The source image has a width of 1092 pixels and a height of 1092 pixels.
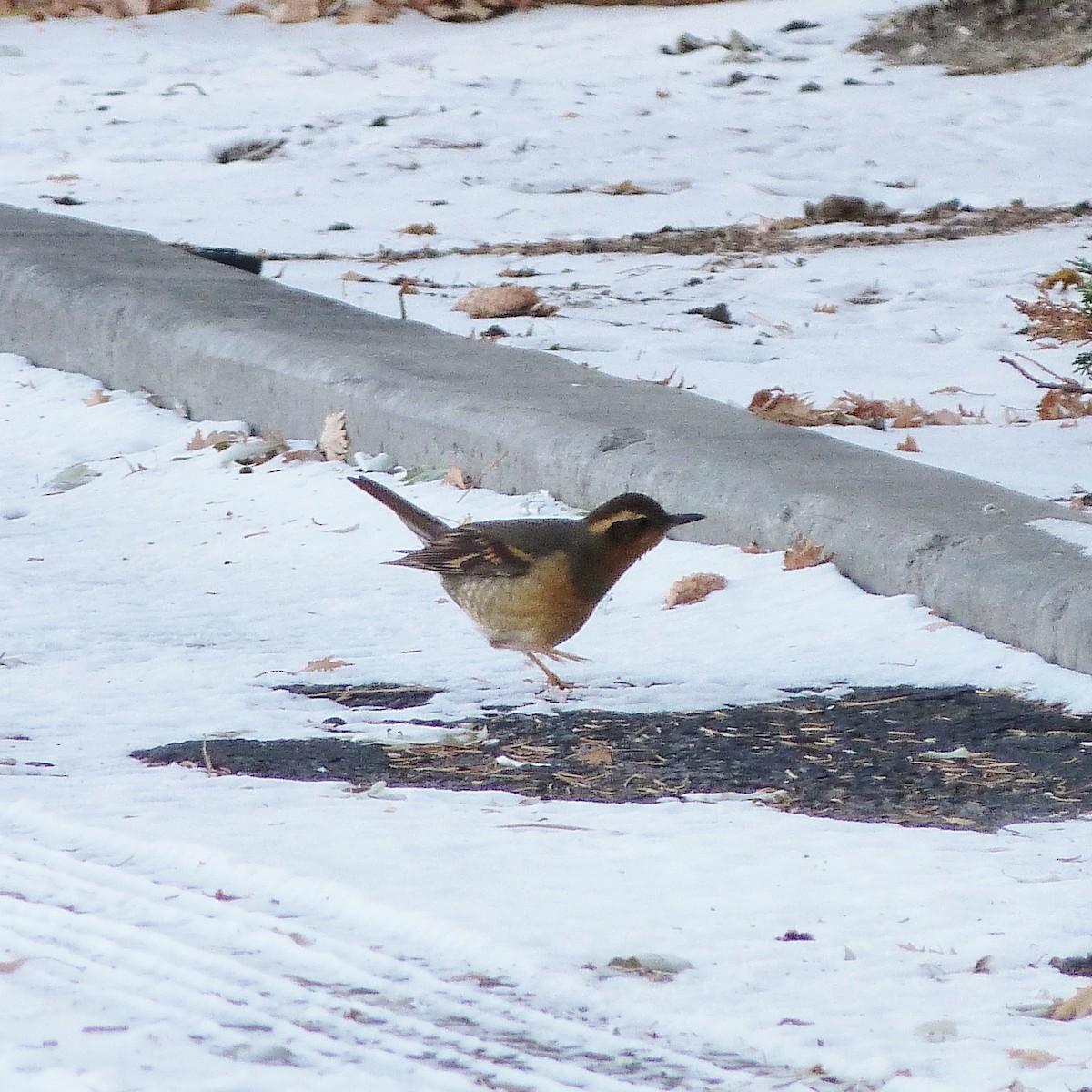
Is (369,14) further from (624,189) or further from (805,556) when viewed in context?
(805,556)

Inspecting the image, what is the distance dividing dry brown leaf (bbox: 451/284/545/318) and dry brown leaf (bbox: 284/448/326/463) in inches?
72.9

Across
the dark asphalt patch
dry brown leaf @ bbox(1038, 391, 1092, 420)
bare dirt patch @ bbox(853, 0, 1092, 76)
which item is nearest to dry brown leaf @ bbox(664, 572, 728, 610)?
the dark asphalt patch

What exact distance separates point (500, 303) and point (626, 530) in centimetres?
392

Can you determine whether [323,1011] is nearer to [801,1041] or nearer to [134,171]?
[801,1041]

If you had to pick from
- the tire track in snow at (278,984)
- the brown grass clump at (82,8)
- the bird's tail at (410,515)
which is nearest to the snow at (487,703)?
the tire track in snow at (278,984)

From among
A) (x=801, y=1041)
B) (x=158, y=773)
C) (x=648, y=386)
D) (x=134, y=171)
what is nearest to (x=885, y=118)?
(x=134, y=171)

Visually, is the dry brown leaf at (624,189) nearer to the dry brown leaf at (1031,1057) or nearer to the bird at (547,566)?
the bird at (547,566)

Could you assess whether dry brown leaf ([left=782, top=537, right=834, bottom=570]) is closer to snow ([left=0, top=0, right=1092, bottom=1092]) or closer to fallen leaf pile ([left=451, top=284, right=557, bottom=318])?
snow ([left=0, top=0, right=1092, bottom=1092])

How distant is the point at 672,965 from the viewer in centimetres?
310

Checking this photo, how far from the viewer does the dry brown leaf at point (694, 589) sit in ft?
17.9

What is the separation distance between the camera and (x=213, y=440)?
23.5 ft

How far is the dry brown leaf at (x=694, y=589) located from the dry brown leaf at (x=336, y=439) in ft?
5.75

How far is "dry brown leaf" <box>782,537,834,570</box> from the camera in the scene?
17.9 feet

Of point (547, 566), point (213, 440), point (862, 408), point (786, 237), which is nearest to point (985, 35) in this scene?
point (786, 237)
